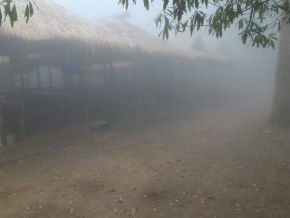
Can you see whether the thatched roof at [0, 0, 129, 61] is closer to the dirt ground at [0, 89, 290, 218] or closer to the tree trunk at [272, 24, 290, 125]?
the dirt ground at [0, 89, 290, 218]

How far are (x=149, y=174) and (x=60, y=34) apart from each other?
724 cm

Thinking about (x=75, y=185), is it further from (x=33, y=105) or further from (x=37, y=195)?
(x=33, y=105)

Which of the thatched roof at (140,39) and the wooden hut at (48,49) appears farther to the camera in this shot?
the thatched roof at (140,39)

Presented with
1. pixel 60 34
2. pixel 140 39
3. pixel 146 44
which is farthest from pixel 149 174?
pixel 140 39

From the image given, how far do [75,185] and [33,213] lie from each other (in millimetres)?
1138

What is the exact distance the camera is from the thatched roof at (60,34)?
392 inches

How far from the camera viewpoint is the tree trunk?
10.5 metres

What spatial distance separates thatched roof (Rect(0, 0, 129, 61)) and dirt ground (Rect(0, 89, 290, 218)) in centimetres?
349

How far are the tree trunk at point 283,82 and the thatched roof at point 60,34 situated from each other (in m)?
7.04

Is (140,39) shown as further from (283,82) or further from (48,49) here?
(283,82)

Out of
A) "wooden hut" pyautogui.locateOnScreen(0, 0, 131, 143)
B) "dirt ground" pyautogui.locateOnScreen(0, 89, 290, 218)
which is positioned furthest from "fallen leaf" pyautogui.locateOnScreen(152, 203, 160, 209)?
"wooden hut" pyautogui.locateOnScreen(0, 0, 131, 143)

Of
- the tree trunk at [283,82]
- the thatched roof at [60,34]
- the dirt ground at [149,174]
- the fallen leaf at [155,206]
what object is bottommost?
the dirt ground at [149,174]

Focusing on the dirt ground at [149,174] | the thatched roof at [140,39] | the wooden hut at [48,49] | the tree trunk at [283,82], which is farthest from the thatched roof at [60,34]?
the tree trunk at [283,82]

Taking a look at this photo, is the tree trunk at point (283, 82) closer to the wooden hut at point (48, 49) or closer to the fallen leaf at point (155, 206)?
the wooden hut at point (48, 49)
